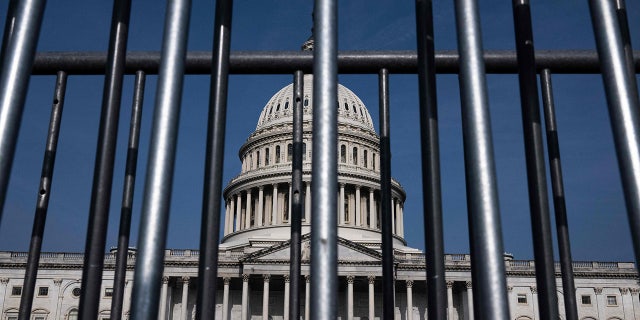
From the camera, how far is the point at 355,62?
7.99 metres

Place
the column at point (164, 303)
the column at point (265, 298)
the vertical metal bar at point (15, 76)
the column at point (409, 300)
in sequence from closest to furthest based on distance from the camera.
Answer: the vertical metal bar at point (15, 76), the column at point (164, 303), the column at point (265, 298), the column at point (409, 300)

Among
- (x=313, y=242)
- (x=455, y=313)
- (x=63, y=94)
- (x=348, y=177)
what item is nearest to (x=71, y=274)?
(x=348, y=177)

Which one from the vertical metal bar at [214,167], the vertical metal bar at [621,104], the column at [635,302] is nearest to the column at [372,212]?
the column at [635,302]

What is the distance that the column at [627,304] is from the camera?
237ft

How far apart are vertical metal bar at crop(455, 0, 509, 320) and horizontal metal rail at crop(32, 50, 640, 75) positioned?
10.1 feet

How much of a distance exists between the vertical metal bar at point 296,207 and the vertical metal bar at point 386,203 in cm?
97

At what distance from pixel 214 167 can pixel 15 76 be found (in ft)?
6.07

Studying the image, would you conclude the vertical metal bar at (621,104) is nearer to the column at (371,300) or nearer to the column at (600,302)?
the column at (371,300)

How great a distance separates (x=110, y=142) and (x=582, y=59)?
18.8ft

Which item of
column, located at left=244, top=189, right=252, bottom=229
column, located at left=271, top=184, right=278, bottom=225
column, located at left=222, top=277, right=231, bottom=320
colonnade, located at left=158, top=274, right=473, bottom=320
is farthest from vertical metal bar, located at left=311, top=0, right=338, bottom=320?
column, located at left=244, top=189, right=252, bottom=229

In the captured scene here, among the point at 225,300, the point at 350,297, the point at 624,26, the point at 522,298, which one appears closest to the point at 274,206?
the point at 225,300

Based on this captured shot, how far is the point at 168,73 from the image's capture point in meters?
4.80

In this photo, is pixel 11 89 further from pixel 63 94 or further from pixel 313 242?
pixel 63 94

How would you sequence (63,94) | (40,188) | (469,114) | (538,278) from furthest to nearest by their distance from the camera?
1. (63,94)
2. (40,188)
3. (538,278)
4. (469,114)
